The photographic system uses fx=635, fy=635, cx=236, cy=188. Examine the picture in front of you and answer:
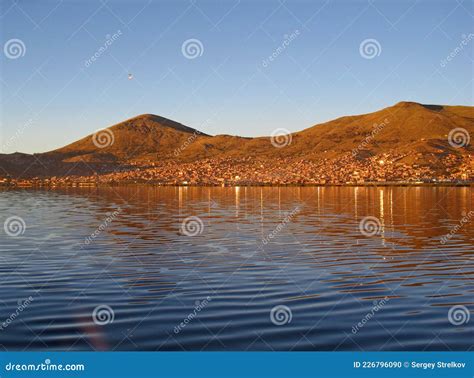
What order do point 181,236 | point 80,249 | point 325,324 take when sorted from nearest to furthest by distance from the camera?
point 325,324 < point 80,249 < point 181,236

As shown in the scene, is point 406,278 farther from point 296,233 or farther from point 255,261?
point 296,233

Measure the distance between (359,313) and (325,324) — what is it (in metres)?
1.55

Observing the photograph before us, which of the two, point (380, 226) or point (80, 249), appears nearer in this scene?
point (80, 249)

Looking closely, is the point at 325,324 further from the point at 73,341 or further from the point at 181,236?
the point at 181,236

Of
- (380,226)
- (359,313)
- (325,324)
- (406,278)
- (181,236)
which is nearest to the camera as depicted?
(325,324)

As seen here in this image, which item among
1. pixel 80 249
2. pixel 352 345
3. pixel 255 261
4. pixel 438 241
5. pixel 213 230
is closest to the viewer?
pixel 352 345

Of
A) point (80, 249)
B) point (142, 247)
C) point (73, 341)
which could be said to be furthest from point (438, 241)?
point (73, 341)

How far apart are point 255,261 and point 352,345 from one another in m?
12.5

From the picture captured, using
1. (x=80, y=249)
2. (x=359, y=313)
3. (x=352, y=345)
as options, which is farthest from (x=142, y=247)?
(x=352, y=345)

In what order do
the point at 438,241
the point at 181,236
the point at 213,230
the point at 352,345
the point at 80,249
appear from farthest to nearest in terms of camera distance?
the point at 213,230
the point at 181,236
the point at 438,241
the point at 80,249
the point at 352,345

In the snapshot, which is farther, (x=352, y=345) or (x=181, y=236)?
(x=181, y=236)

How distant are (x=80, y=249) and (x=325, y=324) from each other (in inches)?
714

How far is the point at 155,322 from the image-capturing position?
15680mm

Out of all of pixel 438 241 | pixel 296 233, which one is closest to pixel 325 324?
pixel 438 241
